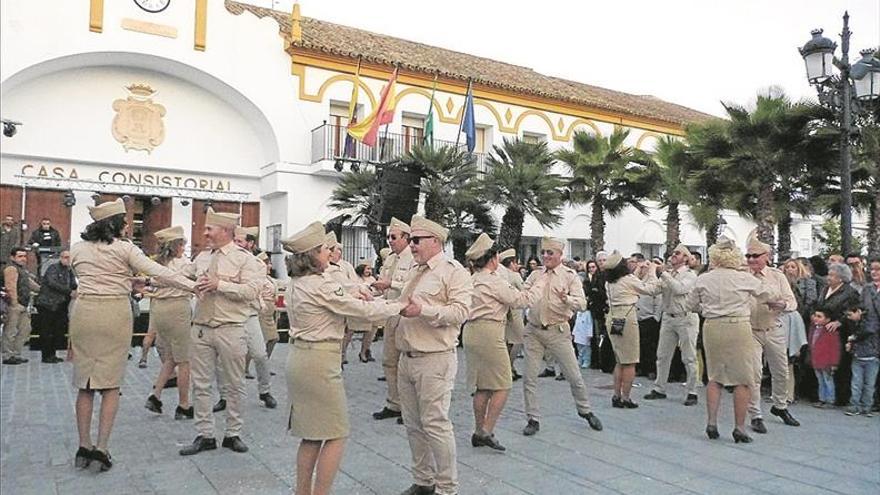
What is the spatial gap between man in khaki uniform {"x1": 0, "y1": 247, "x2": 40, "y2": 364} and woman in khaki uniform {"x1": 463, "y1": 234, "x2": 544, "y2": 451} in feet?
24.9

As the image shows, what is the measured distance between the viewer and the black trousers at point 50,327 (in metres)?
11.2

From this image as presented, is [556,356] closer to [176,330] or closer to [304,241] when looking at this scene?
[304,241]

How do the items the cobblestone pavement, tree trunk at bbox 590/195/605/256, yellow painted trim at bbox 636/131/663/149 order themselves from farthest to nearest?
yellow painted trim at bbox 636/131/663/149, tree trunk at bbox 590/195/605/256, the cobblestone pavement

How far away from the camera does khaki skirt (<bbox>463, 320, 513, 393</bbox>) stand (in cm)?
597

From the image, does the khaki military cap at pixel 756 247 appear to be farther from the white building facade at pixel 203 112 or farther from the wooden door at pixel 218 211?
the wooden door at pixel 218 211

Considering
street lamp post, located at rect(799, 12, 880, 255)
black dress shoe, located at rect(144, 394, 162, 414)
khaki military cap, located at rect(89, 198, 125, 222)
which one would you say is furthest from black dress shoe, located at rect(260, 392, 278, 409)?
street lamp post, located at rect(799, 12, 880, 255)

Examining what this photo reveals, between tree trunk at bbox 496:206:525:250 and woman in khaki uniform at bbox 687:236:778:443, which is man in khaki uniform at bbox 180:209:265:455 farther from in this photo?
tree trunk at bbox 496:206:525:250

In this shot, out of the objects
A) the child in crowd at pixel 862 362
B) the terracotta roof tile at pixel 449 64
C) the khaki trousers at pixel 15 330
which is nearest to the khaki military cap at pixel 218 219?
the khaki trousers at pixel 15 330

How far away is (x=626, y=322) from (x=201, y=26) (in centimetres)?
1513

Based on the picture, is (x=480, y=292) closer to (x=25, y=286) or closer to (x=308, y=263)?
(x=308, y=263)

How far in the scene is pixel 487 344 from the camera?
6.02 m

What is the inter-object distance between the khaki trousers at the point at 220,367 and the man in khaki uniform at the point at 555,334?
2721 millimetres

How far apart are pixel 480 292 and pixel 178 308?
10.3 ft

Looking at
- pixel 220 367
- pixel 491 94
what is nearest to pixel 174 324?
pixel 220 367
